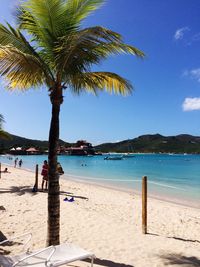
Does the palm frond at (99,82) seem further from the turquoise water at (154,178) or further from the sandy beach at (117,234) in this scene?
the turquoise water at (154,178)

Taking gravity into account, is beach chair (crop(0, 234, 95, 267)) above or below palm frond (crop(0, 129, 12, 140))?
below

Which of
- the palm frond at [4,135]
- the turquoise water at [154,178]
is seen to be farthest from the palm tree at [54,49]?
the turquoise water at [154,178]

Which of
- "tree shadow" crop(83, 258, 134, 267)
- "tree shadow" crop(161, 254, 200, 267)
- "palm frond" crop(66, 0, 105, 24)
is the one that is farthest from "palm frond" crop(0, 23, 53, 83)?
"tree shadow" crop(161, 254, 200, 267)

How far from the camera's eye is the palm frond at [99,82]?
263 inches

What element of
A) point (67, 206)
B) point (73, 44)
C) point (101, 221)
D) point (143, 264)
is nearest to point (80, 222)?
point (101, 221)

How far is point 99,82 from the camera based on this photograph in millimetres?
7074

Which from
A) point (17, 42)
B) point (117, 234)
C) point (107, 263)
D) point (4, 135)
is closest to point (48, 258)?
point (107, 263)

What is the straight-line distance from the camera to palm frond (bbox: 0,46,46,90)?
18.0 feet

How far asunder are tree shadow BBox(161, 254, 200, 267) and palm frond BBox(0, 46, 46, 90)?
4.41 m

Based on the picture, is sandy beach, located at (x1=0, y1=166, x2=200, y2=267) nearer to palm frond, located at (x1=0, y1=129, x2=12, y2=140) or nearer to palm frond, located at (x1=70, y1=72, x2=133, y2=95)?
palm frond, located at (x1=70, y1=72, x2=133, y2=95)

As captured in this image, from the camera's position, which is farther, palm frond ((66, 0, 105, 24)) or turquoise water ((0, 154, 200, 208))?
turquoise water ((0, 154, 200, 208))

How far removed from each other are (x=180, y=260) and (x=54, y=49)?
4.84 m

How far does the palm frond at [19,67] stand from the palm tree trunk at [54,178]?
58 centimetres

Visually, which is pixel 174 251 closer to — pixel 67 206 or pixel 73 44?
pixel 73 44
